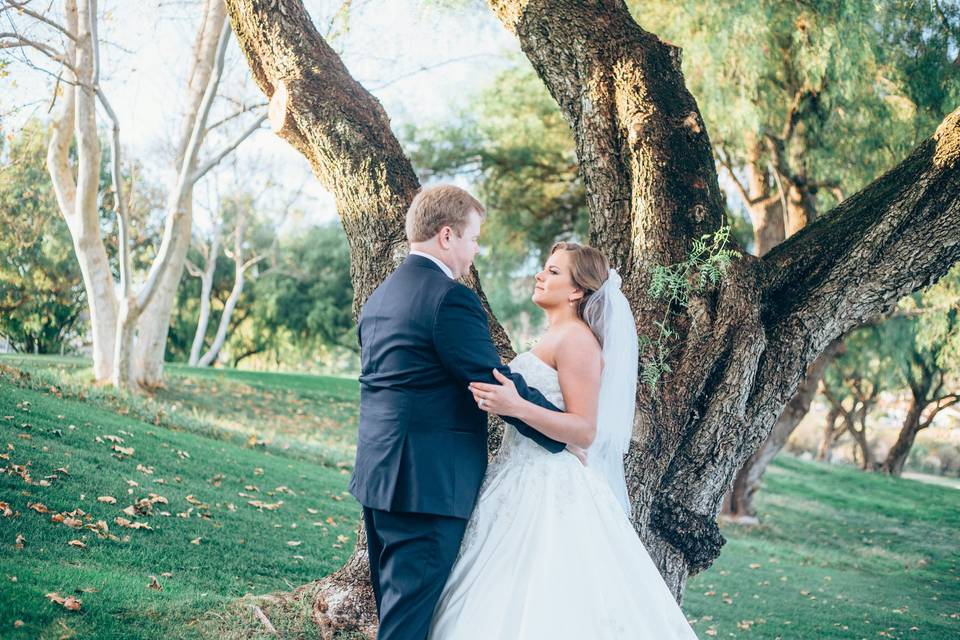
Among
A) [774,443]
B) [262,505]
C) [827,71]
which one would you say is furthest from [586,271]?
[774,443]

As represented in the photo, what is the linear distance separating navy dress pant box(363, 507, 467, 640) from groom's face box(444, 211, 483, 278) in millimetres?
904

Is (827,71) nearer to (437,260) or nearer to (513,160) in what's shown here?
(513,160)

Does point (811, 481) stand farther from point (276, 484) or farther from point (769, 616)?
point (276, 484)

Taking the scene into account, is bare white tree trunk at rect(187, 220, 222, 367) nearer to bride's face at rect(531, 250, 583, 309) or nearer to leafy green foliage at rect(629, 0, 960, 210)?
leafy green foliage at rect(629, 0, 960, 210)

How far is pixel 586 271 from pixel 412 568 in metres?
1.45

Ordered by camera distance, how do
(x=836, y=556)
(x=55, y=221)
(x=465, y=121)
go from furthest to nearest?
1. (x=55, y=221)
2. (x=465, y=121)
3. (x=836, y=556)

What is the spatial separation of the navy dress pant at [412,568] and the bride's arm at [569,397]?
47cm

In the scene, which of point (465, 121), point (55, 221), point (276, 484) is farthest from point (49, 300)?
point (276, 484)

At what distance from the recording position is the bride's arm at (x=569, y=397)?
288cm

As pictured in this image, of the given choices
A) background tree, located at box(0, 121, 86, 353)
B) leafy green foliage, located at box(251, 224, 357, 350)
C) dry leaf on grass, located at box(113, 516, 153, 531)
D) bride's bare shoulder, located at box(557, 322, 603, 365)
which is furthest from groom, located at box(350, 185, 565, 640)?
leafy green foliage, located at box(251, 224, 357, 350)

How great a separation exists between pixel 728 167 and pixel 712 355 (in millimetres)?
9317

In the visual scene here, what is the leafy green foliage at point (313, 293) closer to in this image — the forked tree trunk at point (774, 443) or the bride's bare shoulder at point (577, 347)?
the forked tree trunk at point (774, 443)

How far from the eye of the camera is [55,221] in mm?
19422

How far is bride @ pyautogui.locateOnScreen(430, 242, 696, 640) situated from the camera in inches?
118
